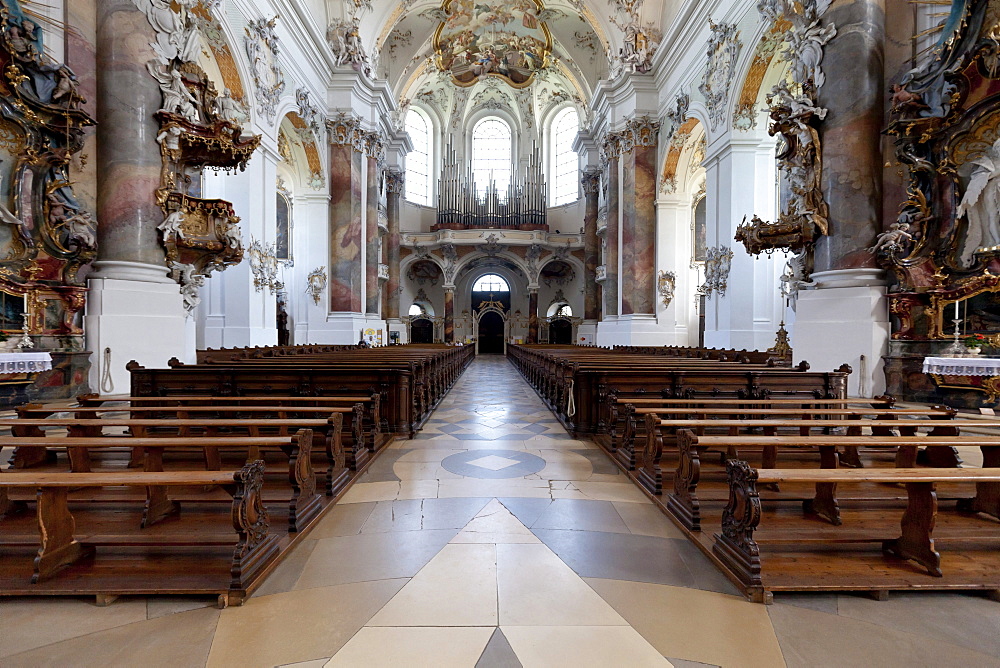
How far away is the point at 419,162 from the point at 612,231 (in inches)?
587

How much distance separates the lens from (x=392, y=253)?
81.4 feet

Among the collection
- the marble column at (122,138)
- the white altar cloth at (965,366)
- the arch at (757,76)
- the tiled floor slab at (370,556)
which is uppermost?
the arch at (757,76)

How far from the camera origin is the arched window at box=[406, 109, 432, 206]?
93.1ft

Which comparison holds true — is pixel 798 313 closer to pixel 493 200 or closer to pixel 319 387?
pixel 319 387

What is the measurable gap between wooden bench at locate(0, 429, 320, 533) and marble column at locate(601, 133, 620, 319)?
1619 cm

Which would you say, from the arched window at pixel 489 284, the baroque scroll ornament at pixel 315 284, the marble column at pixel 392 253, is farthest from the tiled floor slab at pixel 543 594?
the arched window at pixel 489 284

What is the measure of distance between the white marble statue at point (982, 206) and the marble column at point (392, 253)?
21.1 metres

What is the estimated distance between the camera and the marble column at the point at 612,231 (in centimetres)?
1806

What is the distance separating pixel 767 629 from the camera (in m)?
2.04

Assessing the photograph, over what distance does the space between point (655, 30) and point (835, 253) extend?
12.1 meters

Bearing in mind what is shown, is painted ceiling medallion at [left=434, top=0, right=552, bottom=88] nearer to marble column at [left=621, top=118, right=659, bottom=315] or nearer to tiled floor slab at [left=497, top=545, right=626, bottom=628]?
marble column at [left=621, top=118, right=659, bottom=315]

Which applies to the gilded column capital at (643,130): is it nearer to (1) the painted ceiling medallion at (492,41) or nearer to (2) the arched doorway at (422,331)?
(1) the painted ceiling medallion at (492,41)

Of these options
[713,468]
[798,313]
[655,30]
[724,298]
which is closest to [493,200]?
[655,30]

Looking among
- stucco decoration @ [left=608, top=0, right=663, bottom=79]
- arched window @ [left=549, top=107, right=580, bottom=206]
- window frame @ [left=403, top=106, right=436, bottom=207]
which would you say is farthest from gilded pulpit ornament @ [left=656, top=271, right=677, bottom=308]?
window frame @ [left=403, top=106, right=436, bottom=207]
